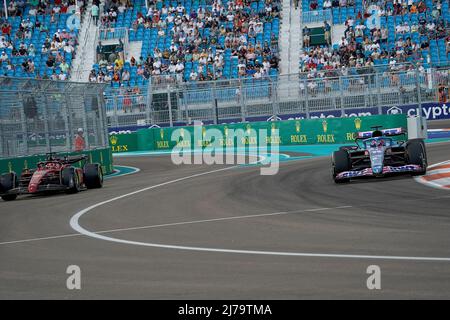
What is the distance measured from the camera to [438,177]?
54.4ft

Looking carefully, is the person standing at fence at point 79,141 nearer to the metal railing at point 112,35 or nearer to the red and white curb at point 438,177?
the red and white curb at point 438,177

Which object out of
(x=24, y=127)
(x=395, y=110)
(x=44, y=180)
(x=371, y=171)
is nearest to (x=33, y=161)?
(x=24, y=127)

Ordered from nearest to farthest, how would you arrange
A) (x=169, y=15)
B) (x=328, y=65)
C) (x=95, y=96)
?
(x=95, y=96) < (x=328, y=65) < (x=169, y=15)

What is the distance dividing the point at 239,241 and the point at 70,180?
31.4ft

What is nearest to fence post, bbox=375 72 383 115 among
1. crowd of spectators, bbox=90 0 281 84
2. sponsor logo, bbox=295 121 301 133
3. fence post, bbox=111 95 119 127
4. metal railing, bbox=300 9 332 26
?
sponsor logo, bbox=295 121 301 133

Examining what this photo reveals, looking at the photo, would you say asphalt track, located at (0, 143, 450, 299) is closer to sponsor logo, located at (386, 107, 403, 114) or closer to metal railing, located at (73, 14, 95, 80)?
sponsor logo, located at (386, 107, 403, 114)

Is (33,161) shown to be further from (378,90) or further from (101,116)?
(378,90)

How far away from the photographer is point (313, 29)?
44.8m

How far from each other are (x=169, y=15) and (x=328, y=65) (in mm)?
11336

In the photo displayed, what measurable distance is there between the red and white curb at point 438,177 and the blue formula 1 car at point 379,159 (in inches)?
11.9

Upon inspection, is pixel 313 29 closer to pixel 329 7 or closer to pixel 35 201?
pixel 329 7

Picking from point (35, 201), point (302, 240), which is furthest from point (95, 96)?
point (302, 240)

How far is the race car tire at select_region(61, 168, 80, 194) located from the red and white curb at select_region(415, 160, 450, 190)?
7.69 metres

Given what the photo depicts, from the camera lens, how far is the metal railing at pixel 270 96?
34.1 m
